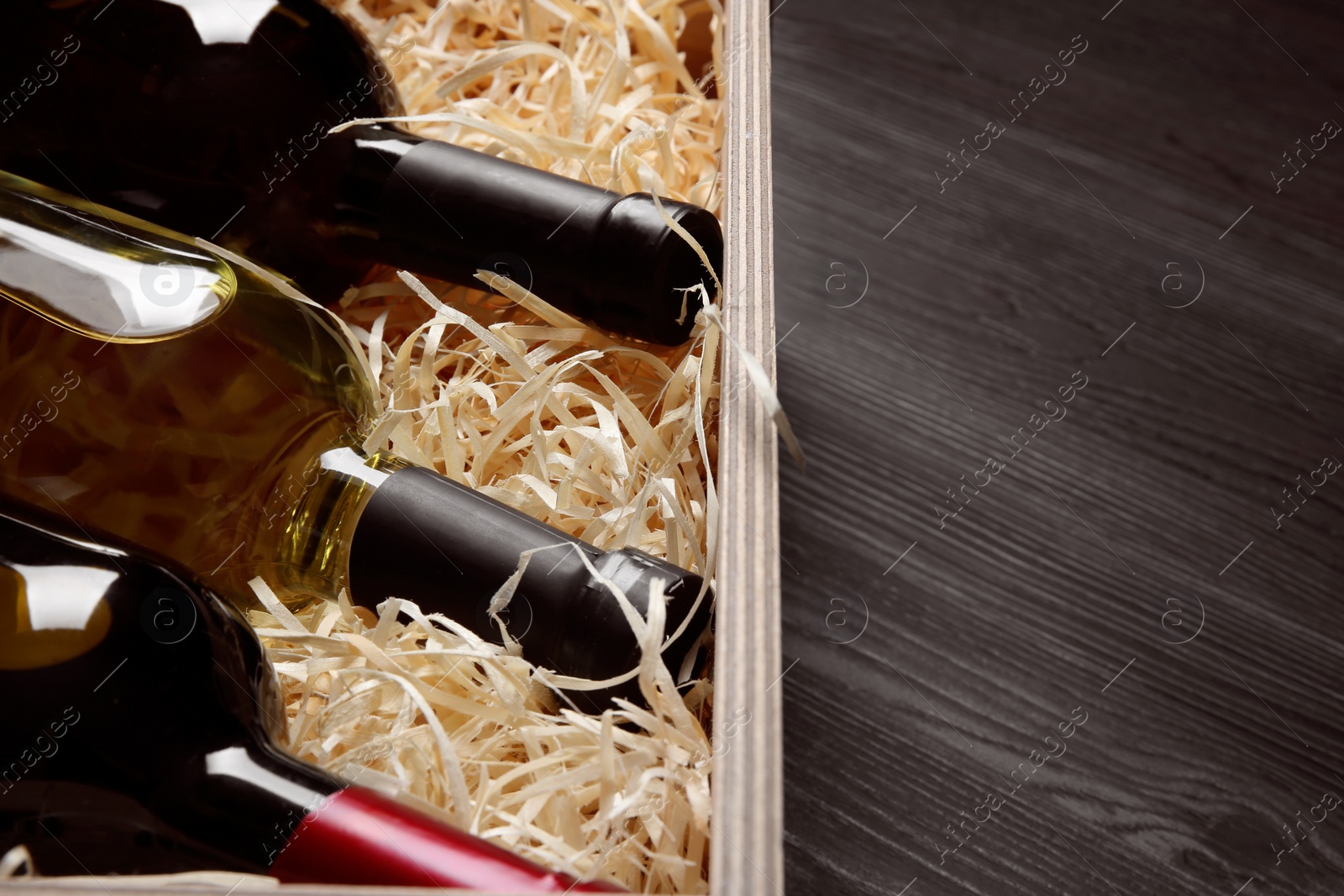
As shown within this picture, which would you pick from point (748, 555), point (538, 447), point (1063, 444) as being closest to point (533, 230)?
point (538, 447)

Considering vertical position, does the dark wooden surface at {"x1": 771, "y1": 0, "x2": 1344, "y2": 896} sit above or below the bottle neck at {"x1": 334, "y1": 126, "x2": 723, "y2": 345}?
below

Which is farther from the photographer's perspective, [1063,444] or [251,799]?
[1063,444]

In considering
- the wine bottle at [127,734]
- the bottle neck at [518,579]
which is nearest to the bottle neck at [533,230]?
the bottle neck at [518,579]

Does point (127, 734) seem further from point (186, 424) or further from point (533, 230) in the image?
point (533, 230)

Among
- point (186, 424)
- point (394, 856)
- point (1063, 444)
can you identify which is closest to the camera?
point (394, 856)

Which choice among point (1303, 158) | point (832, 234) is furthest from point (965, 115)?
point (1303, 158)

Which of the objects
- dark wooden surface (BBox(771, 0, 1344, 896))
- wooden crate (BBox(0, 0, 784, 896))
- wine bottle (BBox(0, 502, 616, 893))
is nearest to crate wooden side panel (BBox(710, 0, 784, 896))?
wooden crate (BBox(0, 0, 784, 896))

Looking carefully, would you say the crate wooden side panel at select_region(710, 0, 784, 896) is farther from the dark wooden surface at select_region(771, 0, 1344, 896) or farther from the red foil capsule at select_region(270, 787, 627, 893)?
the dark wooden surface at select_region(771, 0, 1344, 896)
